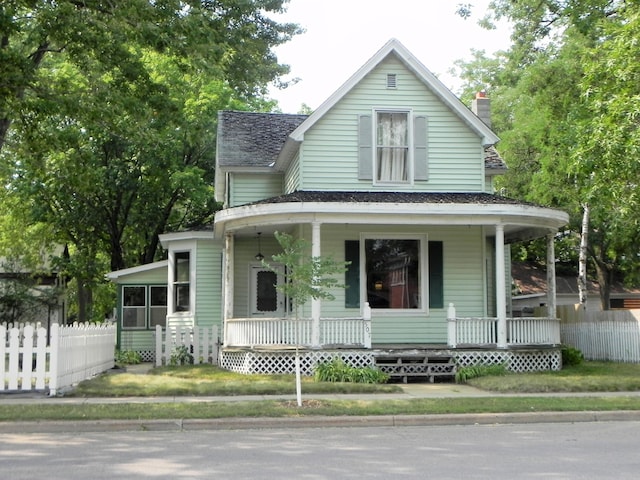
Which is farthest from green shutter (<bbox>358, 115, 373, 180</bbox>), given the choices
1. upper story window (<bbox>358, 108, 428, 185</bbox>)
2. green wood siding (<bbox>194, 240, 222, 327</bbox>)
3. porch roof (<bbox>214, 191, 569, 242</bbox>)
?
green wood siding (<bbox>194, 240, 222, 327</bbox>)

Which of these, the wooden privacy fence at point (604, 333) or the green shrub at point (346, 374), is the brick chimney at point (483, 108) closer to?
the wooden privacy fence at point (604, 333)

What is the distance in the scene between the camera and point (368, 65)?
64.1ft

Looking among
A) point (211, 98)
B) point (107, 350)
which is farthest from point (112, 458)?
point (211, 98)

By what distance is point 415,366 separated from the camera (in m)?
17.5

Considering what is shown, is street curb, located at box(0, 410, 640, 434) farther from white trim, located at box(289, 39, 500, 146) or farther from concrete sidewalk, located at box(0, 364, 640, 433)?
white trim, located at box(289, 39, 500, 146)

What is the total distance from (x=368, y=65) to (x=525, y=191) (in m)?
15.8

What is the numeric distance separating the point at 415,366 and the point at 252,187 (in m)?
8.16

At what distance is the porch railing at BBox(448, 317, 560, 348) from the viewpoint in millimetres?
17797

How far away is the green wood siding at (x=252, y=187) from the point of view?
22.4 metres

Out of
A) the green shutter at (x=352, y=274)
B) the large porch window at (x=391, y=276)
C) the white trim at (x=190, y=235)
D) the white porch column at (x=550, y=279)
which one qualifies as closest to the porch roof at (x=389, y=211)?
the white porch column at (x=550, y=279)

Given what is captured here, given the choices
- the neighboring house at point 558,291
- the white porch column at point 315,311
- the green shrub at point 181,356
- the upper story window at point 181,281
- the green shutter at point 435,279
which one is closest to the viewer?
the white porch column at point 315,311

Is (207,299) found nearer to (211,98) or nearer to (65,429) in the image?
(211,98)

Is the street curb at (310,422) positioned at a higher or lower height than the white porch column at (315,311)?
lower

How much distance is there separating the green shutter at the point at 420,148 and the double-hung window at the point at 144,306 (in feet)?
34.2
